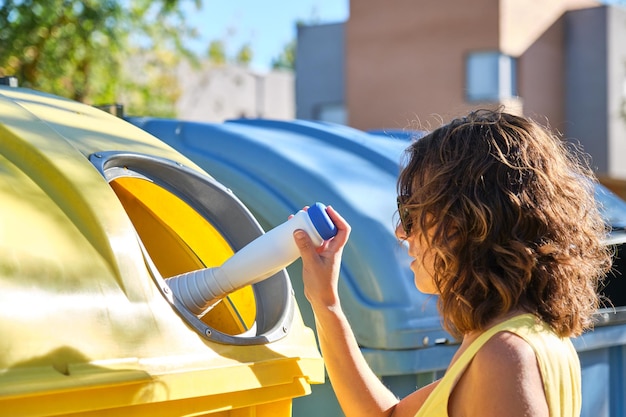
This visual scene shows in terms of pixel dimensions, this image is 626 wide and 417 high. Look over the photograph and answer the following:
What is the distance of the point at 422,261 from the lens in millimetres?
1586

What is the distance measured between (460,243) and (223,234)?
79 centimetres

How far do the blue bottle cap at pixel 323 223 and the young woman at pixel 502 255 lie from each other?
0.46 feet

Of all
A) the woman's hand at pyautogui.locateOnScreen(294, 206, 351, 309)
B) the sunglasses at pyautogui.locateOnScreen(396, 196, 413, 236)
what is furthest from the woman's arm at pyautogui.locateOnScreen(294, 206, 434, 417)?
the sunglasses at pyautogui.locateOnScreen(396, 196, 413, 236)

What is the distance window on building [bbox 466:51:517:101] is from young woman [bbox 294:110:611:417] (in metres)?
17.2

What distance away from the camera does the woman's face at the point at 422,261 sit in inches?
61.9

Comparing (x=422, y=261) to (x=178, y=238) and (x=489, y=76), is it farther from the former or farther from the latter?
(x=489, y=76)

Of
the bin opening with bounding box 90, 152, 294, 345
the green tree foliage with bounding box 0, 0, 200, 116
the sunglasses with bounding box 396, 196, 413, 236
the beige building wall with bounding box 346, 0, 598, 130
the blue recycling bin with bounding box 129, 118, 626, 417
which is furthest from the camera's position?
the beige building wall with bounding box 346, 0, 598, 130

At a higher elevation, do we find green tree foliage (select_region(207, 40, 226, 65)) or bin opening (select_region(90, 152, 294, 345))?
green tree foliage (select_region(207, 40, 226, 65))

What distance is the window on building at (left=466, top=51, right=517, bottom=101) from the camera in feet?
60.7

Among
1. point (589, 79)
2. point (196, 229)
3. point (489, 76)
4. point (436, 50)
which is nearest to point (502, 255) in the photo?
point (196, 229)

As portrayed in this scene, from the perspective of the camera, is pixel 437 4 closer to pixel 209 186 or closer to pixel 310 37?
pixel 310 37

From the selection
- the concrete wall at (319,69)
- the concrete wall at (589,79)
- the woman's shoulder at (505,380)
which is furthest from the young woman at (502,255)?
the concrete wall at (319,69)

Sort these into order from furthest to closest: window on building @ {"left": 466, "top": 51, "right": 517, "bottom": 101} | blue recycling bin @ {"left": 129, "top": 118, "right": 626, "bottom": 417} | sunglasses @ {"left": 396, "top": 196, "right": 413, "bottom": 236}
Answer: window on building @ {"left": 466, "top": 51, "right": 517, "bottom": 101}
blue recycling bin @ {"left": 129, "top": 118, "right": 626, "bottom": 417}
sunglasses @ {"left": 396, "top": 196, "right": 413, "bottom": 236}

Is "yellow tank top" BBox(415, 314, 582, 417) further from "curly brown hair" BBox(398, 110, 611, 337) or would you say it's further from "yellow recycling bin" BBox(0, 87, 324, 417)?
"yellow recycling bin" BBox(0, 87, 324, 417)
